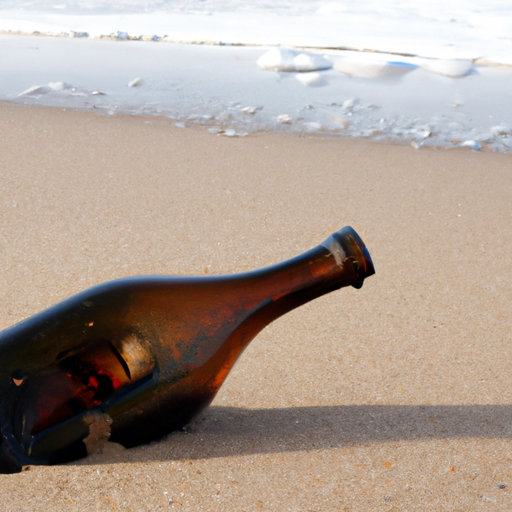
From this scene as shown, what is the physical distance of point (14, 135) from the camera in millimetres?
2951

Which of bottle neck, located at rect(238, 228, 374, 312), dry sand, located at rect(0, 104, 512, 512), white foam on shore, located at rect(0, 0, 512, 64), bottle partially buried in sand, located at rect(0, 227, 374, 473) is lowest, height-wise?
dry sand, located at rect(0, 104, 512, 512)

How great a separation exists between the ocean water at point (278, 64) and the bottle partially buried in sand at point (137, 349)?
2205 mm

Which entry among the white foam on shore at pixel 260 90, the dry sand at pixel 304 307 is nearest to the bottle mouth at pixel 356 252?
the dry sand at pixel 304 307

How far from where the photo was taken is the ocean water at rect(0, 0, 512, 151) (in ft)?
11.7

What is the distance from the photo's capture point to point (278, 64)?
476 cm

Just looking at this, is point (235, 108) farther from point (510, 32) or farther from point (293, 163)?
point (510, 32)

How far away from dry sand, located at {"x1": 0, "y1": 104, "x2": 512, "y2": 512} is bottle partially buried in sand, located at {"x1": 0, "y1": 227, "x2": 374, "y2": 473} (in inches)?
3.5

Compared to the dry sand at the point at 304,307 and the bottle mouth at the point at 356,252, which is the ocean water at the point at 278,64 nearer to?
the dry sand at the point at 304,307

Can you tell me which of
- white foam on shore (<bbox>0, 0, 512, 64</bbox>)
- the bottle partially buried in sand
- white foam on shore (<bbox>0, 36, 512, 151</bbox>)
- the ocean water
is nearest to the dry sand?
the bottle partially buried in sand

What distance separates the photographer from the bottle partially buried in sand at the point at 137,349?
101 cm

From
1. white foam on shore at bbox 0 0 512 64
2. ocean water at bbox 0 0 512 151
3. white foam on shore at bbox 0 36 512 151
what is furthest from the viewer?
white foam on shore at bbox 0 0 512 64

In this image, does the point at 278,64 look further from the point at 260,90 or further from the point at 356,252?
the point at 356,252

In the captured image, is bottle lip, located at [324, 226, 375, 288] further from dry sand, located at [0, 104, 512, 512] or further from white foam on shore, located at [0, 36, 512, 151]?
white foam on shore, located at [0, 36, 512, 151]

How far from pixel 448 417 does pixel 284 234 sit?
102 cm
